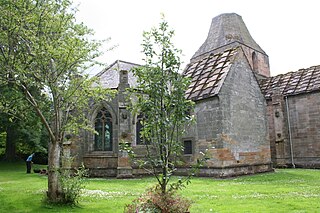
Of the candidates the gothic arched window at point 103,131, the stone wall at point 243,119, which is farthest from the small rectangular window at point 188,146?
the gothic arched window at point 103,131

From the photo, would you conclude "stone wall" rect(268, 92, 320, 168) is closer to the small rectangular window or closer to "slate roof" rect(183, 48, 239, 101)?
"slate roof" rect(183, 48, 239, 101)

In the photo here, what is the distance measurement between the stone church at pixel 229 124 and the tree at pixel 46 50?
6.94 metres

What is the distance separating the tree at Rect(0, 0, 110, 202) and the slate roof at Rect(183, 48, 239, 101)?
10.3 metres

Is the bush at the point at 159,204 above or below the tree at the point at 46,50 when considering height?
below

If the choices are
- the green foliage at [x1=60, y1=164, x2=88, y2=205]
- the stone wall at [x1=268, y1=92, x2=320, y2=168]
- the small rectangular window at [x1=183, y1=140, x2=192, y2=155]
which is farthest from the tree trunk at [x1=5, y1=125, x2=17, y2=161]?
the stone wall at [x1=268, y1=92, x2=320, y2=168]

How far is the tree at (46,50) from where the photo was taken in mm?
9273

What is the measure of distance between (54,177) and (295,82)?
77.4 ft

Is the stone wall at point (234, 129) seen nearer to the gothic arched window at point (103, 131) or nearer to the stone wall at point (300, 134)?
the stone wall at point (300, 134)

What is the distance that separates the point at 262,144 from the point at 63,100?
Result: 1536 cm

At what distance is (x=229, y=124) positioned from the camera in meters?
18.1

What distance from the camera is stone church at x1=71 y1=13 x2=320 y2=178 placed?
59.6 ft

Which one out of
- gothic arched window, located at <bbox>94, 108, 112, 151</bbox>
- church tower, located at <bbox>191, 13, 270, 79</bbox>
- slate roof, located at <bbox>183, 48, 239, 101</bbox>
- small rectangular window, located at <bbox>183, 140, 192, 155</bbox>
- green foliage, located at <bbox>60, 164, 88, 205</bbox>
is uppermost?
church tower, located at <bbox>191, 13, 270, 79</bbox>

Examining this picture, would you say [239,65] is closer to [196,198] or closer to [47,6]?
[196,198]

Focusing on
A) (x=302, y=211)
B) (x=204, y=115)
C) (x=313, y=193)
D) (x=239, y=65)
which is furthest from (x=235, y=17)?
(x=302, y=211)
